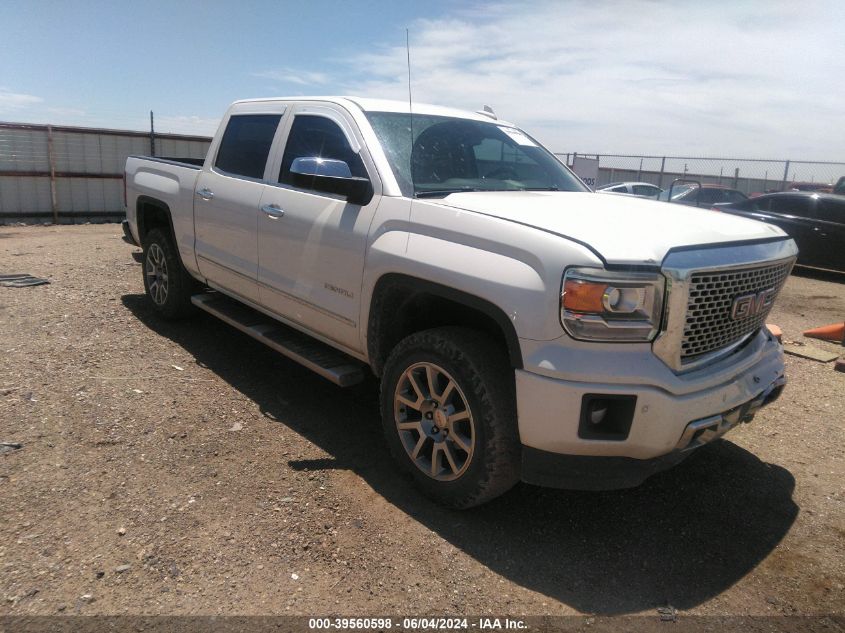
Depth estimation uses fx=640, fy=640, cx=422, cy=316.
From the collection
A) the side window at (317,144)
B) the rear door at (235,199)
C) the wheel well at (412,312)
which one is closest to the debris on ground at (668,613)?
the wheel well at (412,312)

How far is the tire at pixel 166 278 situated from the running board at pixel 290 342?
0.34 m

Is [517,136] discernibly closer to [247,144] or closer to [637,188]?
[247,144]

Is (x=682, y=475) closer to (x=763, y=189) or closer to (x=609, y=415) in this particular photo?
(x=609, y=415)

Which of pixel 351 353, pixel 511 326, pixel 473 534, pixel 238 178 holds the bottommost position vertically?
pixel 473 534

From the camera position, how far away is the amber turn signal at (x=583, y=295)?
8.30ft

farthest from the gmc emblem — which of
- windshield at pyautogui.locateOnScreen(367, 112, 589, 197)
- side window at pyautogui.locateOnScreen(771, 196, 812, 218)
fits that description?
side window at pyautogui.locateOnScreen(771, 196, 812, 218)

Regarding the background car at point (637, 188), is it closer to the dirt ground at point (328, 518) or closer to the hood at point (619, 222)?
the dirt ground at point (328, 518)

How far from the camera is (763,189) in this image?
21.2 m

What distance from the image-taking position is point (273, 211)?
13.7 ft

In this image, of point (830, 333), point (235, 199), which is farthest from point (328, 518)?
point (830, 333)

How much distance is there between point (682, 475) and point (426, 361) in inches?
68.5

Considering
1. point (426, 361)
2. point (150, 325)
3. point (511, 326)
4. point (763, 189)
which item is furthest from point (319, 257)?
point (763, 189)

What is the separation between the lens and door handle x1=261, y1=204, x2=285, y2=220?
13.5 ft

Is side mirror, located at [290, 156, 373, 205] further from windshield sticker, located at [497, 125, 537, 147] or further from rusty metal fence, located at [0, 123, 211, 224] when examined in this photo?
rusty metal fence, located at [0, 123, 211, 224]
